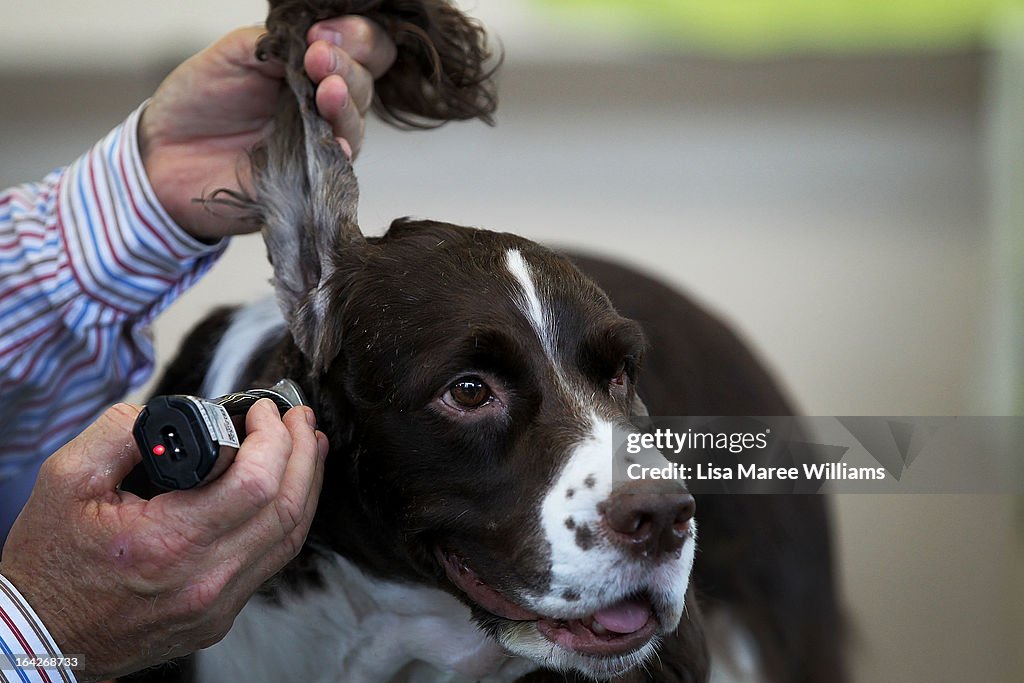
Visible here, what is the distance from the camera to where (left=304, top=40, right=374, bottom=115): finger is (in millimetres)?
873

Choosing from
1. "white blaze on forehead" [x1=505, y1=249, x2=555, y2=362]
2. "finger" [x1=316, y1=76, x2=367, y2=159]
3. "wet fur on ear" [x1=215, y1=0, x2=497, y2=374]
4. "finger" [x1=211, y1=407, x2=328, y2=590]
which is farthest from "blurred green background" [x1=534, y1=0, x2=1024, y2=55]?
"finger" [x1=211, y1=407, x2=328, y2=590]

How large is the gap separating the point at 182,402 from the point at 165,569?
106 millimetres

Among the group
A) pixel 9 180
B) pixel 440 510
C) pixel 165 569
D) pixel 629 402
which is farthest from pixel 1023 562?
pixel 9 180

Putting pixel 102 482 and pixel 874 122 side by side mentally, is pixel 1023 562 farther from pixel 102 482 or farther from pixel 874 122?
pixel 102 482

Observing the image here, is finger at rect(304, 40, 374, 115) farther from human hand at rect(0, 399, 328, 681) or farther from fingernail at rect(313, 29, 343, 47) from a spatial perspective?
human hand at rect(0, 399, 328, 681)

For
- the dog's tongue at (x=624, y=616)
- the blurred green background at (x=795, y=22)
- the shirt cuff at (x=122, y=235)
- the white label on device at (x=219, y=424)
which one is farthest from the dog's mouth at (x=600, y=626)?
the blurred green background at (x=795, y=22)

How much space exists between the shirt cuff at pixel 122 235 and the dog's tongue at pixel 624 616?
0.55m

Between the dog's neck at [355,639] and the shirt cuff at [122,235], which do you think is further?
the shirt cuff at [122,235]

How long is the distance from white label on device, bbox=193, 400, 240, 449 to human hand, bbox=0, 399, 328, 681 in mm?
14

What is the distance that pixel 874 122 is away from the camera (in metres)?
2.54

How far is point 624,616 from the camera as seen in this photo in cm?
66

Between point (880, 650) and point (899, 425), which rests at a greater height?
point (899, 425)

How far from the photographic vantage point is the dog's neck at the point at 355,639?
0.79 meters

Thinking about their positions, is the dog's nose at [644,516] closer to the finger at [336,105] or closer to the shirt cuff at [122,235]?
the finger at [336,105]
